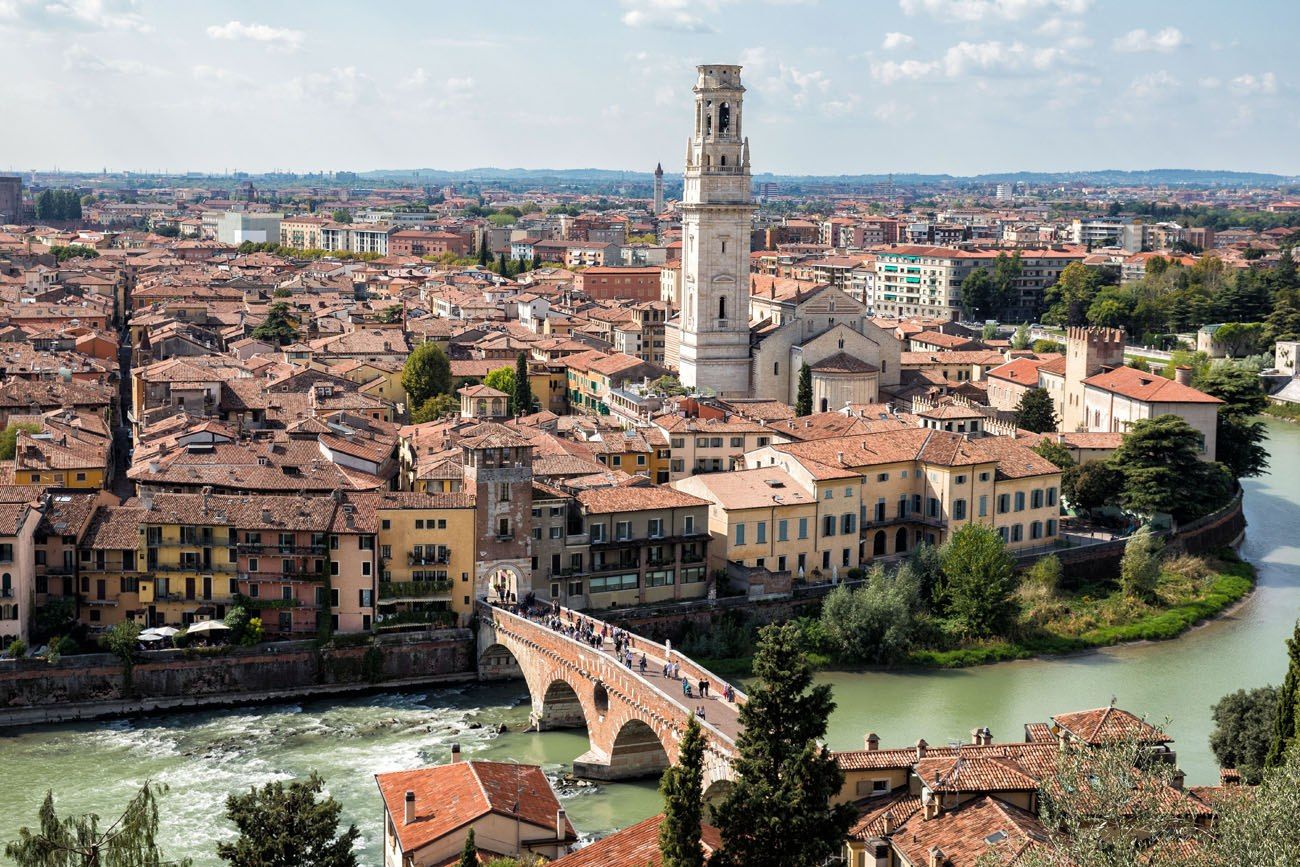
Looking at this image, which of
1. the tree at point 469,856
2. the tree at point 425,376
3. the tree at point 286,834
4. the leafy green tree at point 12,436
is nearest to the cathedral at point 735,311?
the tree at point 425,376

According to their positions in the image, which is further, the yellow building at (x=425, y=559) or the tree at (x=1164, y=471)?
the tree at (x=1164, y=471)

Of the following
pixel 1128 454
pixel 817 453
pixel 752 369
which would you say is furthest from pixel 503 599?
pixel 752 369

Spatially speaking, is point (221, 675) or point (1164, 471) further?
point (1164, 471)

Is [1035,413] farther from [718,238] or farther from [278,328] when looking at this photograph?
[278,328]

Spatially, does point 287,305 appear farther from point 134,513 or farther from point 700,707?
point 700,707

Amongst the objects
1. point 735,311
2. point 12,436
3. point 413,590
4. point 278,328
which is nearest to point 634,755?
point 413,590

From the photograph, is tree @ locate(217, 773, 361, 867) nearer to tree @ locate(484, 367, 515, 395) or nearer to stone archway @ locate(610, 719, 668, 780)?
stone archway @ locate(610, 719, 668, 780)

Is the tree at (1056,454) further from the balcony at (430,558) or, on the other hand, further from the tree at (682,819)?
the tree at (682,819)

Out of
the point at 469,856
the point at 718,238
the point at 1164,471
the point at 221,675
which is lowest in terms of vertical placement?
the point at 221,675
